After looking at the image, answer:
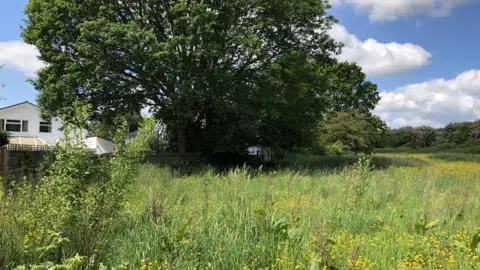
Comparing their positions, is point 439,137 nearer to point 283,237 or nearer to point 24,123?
point 24,123

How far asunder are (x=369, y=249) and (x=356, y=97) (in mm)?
42605

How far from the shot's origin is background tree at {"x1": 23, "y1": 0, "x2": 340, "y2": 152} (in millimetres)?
15078

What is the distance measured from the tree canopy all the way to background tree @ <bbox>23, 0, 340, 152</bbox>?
0.05 metres

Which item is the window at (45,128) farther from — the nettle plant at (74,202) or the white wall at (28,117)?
the nettle plant at (74,202)

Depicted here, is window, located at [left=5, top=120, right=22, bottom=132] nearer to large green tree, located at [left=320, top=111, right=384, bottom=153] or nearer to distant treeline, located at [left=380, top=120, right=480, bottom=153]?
large green tree, located at [left=320, top=111, right=384, bottom=153]

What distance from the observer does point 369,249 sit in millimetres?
4621

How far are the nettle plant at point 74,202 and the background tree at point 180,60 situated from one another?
9713mm

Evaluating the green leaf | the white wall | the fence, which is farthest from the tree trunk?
A: the white wall

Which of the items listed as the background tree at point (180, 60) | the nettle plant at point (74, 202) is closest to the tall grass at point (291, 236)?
the nettle plant at point (74, 202)

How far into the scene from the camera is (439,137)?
66.2 metres

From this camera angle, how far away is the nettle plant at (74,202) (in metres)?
4.07

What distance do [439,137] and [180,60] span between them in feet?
209

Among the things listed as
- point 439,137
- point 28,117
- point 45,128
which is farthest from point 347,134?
point 439,137

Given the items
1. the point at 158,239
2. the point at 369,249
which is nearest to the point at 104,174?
the point at 158,239
